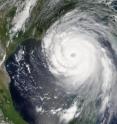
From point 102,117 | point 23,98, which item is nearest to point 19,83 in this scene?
point 23,98

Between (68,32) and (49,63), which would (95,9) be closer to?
(68,32)

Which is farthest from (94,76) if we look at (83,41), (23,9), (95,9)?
(23,9)

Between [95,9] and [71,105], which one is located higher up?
[95,9]

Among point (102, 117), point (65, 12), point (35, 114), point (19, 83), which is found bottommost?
point (102, 117)

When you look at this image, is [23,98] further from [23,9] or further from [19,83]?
[23,9]

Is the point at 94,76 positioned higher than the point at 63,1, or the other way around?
the point at 63,1
